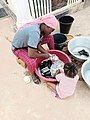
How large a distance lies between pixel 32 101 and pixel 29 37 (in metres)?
0.55

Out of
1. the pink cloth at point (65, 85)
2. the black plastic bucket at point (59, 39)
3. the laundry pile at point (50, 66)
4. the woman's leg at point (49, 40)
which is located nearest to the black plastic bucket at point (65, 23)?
the black plastic bucket at point (59, 39)

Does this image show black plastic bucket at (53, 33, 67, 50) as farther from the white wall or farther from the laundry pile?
the white wall

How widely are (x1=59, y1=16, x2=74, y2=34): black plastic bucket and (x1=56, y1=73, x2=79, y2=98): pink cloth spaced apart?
0.77 m

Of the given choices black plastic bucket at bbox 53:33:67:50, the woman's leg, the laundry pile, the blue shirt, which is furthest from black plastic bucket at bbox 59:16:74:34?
the blue shirt

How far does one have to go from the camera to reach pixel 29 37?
1.61 m

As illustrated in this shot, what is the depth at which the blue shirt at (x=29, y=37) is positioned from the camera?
5.19 ft

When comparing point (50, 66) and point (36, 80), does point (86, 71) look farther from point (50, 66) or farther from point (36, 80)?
point (36, 80)

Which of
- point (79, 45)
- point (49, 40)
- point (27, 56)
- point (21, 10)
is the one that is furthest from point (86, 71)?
point (21, 10)

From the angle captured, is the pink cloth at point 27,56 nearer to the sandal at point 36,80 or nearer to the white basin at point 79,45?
the sandal at point 36,80

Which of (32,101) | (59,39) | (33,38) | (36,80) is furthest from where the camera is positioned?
(59,39)

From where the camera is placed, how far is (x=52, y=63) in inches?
73.0

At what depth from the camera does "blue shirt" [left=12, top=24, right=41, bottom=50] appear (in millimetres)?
1582

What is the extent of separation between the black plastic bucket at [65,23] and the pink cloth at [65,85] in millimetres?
768

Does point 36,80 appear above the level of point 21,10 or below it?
below
